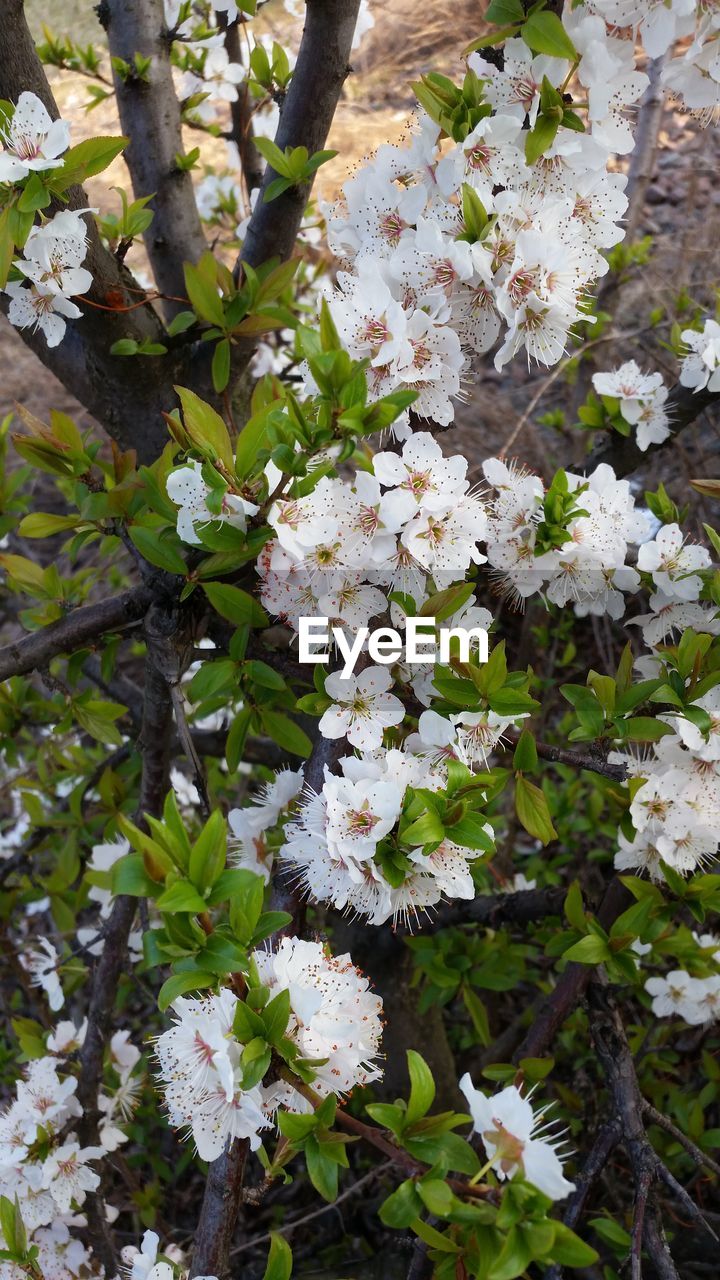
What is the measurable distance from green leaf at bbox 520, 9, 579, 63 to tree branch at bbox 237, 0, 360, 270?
0.52 meters

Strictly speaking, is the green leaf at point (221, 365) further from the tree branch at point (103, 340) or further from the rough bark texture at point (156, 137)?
the rough bark texture at point (156, 137)

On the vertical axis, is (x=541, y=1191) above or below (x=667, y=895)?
above

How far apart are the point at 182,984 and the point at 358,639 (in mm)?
399

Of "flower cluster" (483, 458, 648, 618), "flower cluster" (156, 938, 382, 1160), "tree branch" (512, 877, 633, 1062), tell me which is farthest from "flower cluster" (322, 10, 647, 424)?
"tree branch" (512, 877, 633, 1062)

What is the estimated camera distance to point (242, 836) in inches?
49.6

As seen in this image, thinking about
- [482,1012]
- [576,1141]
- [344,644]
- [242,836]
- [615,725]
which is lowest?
[576,1141]

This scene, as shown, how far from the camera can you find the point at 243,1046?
0.82m

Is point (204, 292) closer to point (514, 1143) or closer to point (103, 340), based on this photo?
point (103, 340)

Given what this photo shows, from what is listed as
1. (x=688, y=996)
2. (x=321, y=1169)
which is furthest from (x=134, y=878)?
(x=688, y=996)

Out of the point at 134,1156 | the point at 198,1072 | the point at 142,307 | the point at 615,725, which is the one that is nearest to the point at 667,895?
the point at 615,725

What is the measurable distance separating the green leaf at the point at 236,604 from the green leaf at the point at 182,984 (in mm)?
432

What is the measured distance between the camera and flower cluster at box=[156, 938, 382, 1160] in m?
0.81

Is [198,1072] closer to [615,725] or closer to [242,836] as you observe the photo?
[242,836]

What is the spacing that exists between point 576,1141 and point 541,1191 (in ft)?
4.57
